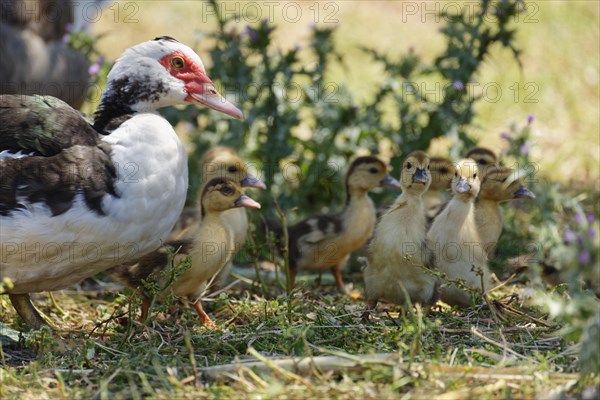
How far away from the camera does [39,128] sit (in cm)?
452

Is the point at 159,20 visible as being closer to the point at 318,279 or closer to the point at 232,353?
the point at 318,279

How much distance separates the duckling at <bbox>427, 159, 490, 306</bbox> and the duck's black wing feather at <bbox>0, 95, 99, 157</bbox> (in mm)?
2069

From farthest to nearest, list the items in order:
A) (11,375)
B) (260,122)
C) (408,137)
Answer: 1. (260,122)
2. (408,137)
3. (11,375)

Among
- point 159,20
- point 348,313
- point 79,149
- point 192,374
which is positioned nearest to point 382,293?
point 348,313

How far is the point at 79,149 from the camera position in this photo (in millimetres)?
4477

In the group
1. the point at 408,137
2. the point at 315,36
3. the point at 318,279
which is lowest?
the point at 318,279

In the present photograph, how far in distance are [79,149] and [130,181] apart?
0.97 feet

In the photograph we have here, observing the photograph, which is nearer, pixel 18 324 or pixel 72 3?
pixel 18 324

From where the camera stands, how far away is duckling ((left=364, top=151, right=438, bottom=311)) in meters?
5.05

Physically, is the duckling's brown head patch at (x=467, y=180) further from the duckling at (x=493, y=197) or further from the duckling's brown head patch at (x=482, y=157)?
the duckling's brown head patch at (x=482, y=157)

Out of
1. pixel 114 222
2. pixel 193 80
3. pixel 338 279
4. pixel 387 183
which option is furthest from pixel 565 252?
pixel 338 279

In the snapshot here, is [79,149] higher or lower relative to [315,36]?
lower

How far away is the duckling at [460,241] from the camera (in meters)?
5.26

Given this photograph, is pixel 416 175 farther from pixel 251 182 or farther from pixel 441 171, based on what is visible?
pixel 441 171
